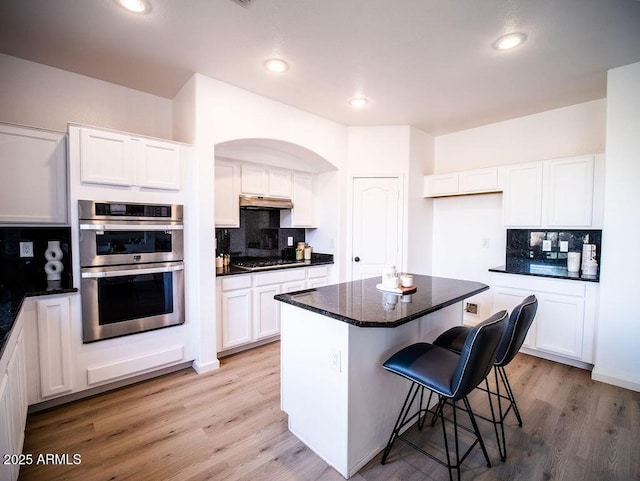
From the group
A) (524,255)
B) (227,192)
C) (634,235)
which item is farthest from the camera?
(524,255)

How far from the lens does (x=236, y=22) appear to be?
6.76 ft

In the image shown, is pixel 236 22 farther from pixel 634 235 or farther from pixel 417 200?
pixel 634 235

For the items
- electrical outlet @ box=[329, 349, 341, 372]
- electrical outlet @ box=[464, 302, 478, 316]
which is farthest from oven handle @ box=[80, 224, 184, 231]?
electrical outlet @ box=[464, 302, 478, 316]

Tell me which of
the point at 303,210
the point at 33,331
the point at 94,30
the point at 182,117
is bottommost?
the point at 33,331

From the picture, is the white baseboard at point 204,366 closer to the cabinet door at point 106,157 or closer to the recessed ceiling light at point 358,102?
the cabinet door at point 106,157

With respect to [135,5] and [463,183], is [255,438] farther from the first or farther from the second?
[463,183]

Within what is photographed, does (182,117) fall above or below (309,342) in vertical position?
above

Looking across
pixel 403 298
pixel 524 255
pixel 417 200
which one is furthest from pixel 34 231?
pixel 524 255

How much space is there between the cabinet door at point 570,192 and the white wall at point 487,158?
1.40 ft

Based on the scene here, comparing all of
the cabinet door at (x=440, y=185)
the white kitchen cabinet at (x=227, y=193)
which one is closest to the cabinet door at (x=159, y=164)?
the white kitchen cabinet at (x=227, y=193)

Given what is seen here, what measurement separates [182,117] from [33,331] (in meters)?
2.18

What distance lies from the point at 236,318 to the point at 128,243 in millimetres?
1253

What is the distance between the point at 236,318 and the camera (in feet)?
10.5

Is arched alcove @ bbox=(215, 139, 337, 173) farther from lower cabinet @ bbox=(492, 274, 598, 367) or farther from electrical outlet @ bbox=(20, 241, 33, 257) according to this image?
lower cabinet @ bbox=(492, 274, 598, 367)
